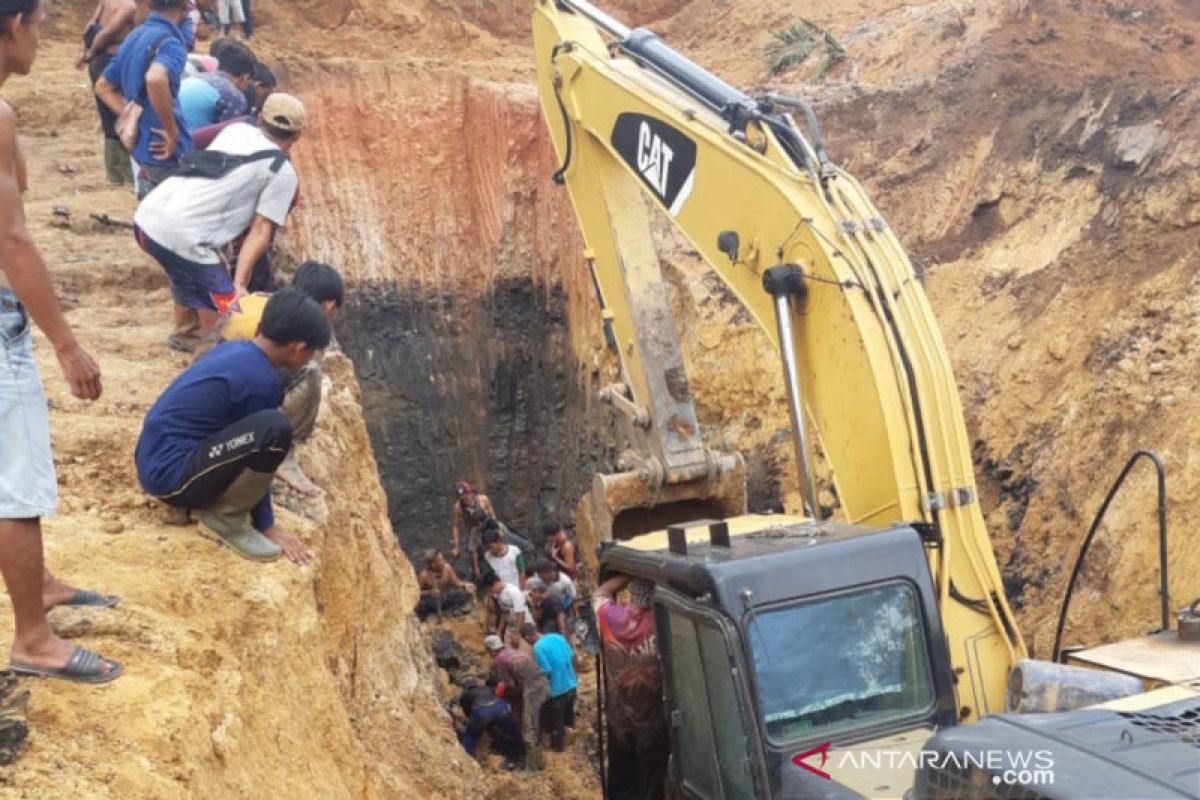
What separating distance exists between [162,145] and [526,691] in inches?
175

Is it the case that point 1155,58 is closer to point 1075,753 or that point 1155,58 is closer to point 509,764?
point 509,764

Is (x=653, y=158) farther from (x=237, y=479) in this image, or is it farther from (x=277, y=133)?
(x=237, y=479)

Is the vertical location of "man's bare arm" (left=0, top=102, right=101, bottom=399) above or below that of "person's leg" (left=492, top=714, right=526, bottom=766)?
above

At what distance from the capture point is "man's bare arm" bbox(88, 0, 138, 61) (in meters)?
8.72

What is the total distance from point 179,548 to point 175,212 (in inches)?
84.8

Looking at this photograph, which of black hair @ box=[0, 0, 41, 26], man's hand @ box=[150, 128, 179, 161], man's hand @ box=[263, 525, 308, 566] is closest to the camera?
black hair @ box=[0, 0, 41, 26]

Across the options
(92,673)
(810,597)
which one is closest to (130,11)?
(92,673)

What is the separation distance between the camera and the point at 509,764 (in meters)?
8.61

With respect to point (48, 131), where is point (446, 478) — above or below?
below

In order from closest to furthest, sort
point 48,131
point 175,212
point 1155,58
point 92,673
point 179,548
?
point 92,673 → point 179,548 → point 175,212 → point 1155,58 → point 48,131

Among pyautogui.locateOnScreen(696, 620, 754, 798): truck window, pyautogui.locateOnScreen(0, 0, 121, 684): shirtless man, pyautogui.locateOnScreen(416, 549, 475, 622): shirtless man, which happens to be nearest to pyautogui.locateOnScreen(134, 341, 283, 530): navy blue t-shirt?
pyautogui.locateOnScreen(0, 0, 121, 684): shirtless man

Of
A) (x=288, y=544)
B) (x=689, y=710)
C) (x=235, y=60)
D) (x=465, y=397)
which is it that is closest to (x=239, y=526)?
(x=288, y=544)

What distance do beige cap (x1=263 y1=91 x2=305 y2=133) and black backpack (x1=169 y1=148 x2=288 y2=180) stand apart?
0.20m

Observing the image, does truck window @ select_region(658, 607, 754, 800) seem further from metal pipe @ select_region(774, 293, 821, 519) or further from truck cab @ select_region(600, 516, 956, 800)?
metal pipe @ select_region(774, 293, 821, 519)
